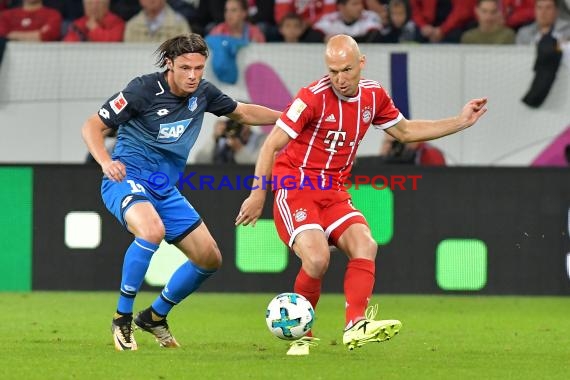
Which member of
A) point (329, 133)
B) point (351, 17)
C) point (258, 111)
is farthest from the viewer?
point (351, 17)

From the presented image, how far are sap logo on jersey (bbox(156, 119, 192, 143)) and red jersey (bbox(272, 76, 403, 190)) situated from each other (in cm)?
70

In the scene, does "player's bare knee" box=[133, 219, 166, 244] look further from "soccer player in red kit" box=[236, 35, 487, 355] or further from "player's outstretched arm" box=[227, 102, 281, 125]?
"player's outstretched arm" box=[227, 102, 281, 125]

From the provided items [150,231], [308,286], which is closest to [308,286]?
[308,286]

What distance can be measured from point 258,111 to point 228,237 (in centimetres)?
452

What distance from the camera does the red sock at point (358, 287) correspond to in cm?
775

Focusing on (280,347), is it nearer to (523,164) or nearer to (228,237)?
(228,237)

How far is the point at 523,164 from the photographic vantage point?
45.9ft

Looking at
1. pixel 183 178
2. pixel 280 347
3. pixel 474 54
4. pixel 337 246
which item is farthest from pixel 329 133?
pixel 474 54

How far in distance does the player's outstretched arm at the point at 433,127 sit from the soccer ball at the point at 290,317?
1.46 meters

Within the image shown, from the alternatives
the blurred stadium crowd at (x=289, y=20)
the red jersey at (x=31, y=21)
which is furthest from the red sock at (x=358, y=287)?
the red jersey at (x=31, y=21)

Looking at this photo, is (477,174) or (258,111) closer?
(258,111)

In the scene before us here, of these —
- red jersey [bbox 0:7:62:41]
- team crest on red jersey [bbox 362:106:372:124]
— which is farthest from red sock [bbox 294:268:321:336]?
red jersey [bbox 0:7:62:41]

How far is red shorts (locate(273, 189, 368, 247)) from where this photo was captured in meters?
8.03

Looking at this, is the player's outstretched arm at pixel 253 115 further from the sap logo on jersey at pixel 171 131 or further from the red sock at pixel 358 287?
the red sock at pixel 358 287
